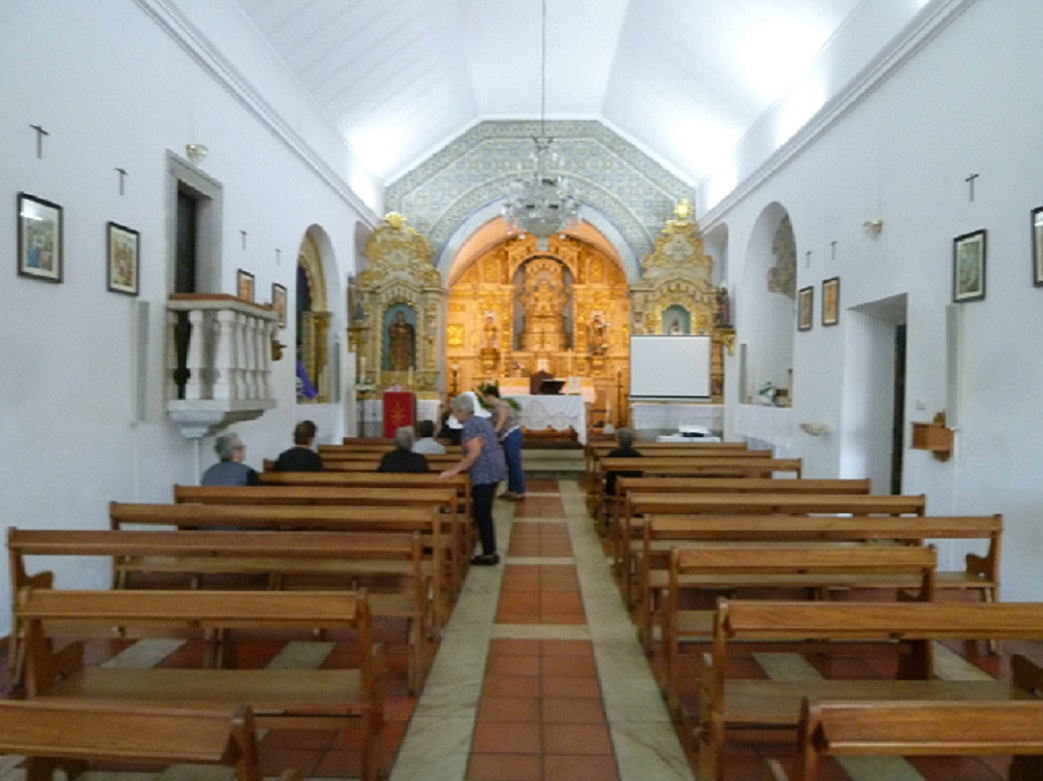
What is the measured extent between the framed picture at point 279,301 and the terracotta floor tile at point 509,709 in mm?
6649

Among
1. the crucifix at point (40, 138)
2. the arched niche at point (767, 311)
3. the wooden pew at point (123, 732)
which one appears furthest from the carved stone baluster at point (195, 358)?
the arched niche at point (767, 311)

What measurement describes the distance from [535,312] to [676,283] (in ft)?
16.1

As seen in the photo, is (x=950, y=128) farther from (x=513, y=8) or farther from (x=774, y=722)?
(x=513, y=8)

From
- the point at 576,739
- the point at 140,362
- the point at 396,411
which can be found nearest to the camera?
the point at 576,739

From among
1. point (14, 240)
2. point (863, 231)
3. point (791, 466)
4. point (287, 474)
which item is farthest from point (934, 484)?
point (14, 240)

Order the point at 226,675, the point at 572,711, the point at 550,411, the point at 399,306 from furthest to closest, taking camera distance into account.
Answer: the point at 399,306 → the point at 550,411 → the point at 572,711 → the point at 226,675

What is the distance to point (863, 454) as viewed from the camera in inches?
331

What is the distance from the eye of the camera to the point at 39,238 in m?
4.86

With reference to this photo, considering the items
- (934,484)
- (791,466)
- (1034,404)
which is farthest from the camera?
(791,466)

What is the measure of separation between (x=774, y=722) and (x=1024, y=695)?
0.81 m

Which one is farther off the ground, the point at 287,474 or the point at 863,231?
the point at 863,231

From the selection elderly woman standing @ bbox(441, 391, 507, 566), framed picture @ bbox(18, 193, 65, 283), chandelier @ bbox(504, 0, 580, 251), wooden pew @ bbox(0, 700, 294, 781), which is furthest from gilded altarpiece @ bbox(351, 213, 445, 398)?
wooden pew @ bbox(0, 700, 294, 781)

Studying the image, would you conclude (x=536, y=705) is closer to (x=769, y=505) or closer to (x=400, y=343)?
(x=769, y=505)

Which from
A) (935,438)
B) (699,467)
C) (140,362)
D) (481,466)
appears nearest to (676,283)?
(699,467)
